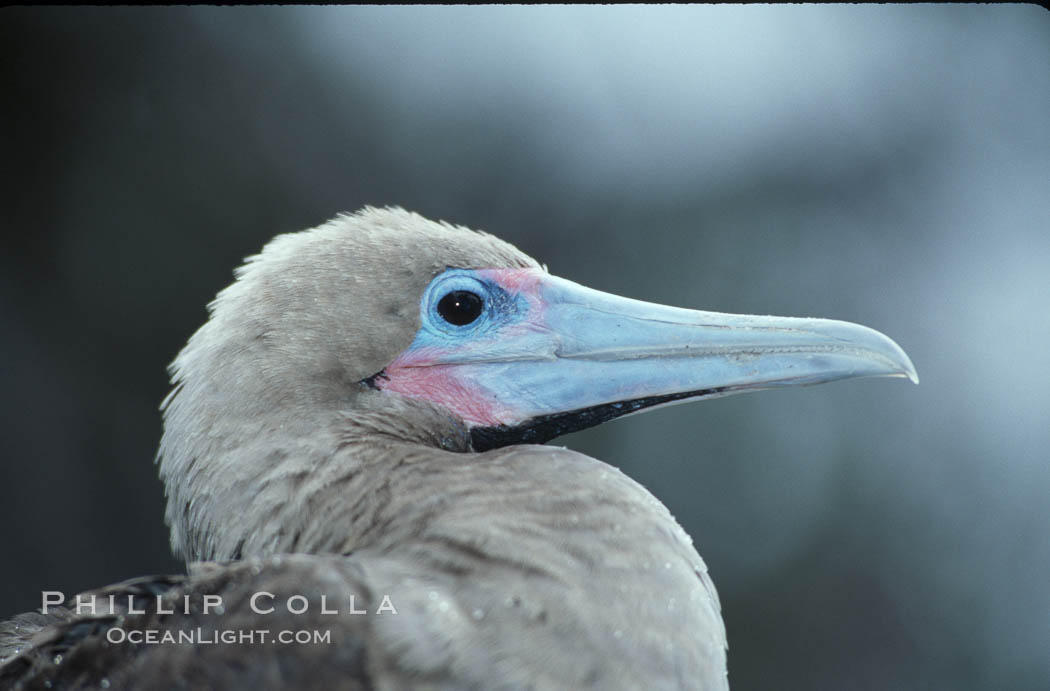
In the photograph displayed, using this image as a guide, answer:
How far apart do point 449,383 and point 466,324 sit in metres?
0.10

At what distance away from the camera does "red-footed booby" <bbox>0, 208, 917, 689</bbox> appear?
1.01 metres

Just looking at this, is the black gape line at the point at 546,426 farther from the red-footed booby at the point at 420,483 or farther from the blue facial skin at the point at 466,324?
the blue facial skin at the point at 466,324

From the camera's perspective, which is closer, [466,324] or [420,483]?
[420,483]

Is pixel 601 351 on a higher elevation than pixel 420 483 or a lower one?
higher

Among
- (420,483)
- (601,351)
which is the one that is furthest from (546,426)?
(420,483)

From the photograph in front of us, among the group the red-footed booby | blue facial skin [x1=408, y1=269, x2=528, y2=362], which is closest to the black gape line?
the red-footed booby

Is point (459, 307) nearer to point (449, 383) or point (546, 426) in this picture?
point (449, 383)

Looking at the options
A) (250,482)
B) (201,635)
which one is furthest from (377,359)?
(201,635)

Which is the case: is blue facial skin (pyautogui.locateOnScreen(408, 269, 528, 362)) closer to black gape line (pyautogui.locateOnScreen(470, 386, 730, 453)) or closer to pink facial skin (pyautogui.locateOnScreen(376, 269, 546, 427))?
pink facial skin (pyautogui.locateOnScreen(376, 269, 546, 427))

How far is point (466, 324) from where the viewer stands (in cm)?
146

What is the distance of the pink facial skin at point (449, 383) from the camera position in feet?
4.60

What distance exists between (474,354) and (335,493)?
0.33 meters

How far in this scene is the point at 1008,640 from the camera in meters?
3.33

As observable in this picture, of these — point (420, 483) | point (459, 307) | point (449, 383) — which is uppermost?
point (459, 307)
